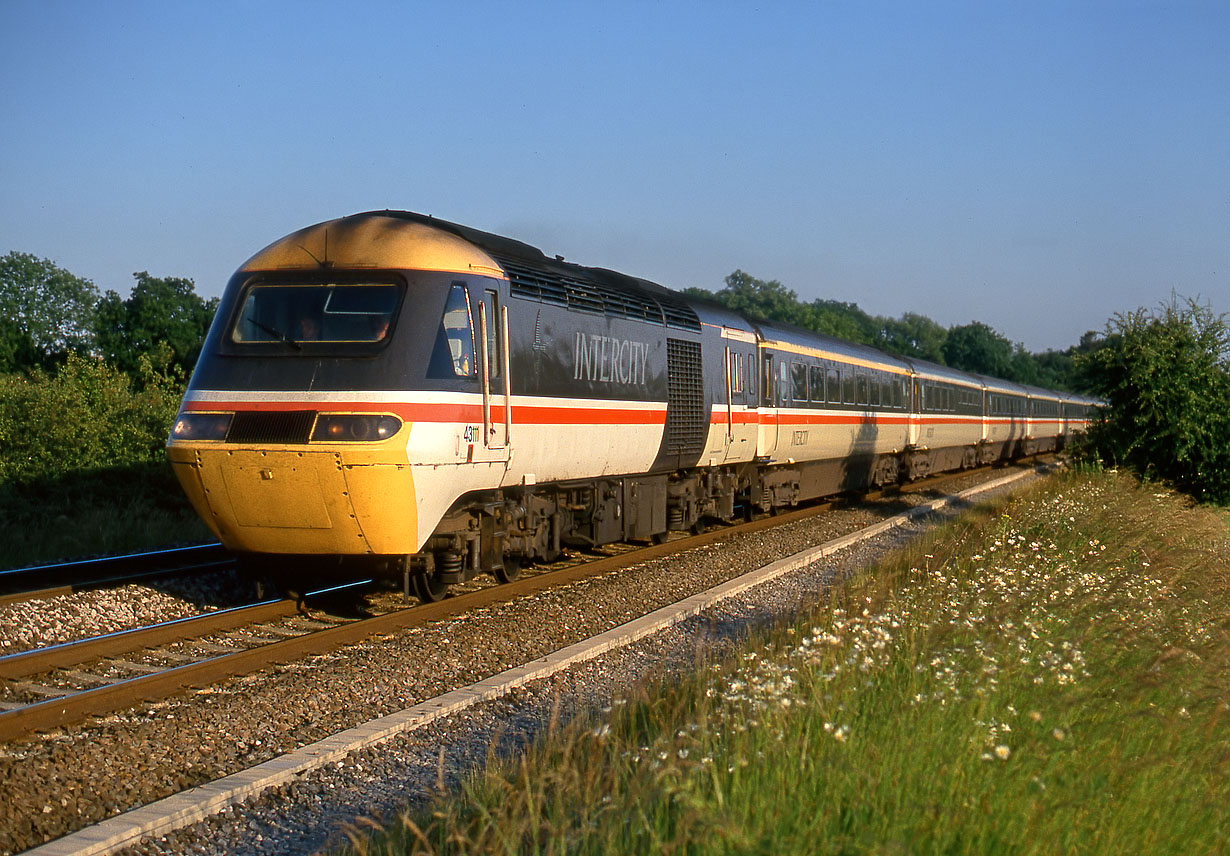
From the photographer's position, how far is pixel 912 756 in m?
4.18

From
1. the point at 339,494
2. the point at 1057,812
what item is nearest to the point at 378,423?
the point at 339,494

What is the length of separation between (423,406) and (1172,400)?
1892 centimetres

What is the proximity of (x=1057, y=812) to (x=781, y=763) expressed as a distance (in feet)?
3.08

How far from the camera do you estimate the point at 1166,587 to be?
8422 millimetres

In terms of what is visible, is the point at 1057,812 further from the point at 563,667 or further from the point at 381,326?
the point at 381,326

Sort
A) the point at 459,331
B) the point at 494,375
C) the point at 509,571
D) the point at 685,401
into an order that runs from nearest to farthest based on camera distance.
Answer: the point at 459,331
the point at 494,375
the point at 509,571
the point at 685,401

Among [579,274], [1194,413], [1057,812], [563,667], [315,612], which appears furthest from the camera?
[1194,413]

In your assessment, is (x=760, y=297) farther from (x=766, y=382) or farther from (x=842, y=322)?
(x=766, y=382)

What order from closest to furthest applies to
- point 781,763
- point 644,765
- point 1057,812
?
point 1057,812 → point 781,763 → point 644,765

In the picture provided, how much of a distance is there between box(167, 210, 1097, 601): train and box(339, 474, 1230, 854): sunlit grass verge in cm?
303

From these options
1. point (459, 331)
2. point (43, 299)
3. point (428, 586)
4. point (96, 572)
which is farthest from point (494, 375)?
→ point (43, 299)

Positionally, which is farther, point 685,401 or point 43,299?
point 43,299

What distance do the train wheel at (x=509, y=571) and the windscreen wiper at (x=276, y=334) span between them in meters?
3.17

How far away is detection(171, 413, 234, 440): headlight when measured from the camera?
8.73 meters
